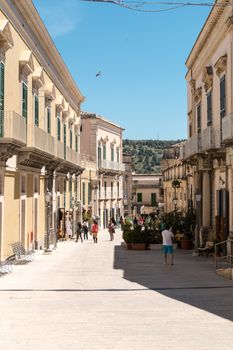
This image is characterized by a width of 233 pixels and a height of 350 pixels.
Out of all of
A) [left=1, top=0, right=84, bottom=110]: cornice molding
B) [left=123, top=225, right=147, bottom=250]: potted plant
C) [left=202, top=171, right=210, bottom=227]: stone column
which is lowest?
[left=123, top=225, right=147, bottom=250]: potted plant

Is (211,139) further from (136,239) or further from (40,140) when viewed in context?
(40,140)

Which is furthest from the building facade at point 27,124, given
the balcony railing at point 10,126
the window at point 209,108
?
the window at point 209,108

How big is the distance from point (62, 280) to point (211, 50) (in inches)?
502

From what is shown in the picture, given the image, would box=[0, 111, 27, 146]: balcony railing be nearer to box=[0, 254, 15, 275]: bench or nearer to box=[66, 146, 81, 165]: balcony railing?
box=[0, 254, 15, 275]: bench

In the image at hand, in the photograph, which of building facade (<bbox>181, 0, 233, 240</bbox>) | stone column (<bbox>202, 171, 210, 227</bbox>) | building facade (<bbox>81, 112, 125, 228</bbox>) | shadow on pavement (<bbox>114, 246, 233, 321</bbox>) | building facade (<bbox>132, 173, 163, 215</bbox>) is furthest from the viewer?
building facade (<bbox>132, 173, 163, 215</bbox>)

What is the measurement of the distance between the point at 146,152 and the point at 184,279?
429 ft

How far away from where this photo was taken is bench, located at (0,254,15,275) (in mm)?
16178

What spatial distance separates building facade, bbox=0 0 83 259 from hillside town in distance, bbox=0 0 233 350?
0.17 feet

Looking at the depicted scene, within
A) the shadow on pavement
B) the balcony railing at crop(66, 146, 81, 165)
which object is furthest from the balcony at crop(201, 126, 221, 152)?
the balcony railing at crop(66, 146, 81, 165)

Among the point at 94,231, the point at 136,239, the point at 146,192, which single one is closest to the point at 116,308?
the point at 136,239

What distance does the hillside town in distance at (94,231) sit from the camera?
8867 millimetres

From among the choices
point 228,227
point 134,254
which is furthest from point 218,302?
point 134,254

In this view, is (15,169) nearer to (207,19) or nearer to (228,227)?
(228,227)

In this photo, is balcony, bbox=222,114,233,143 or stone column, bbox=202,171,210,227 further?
stone column, bbox=202,171,210,227
